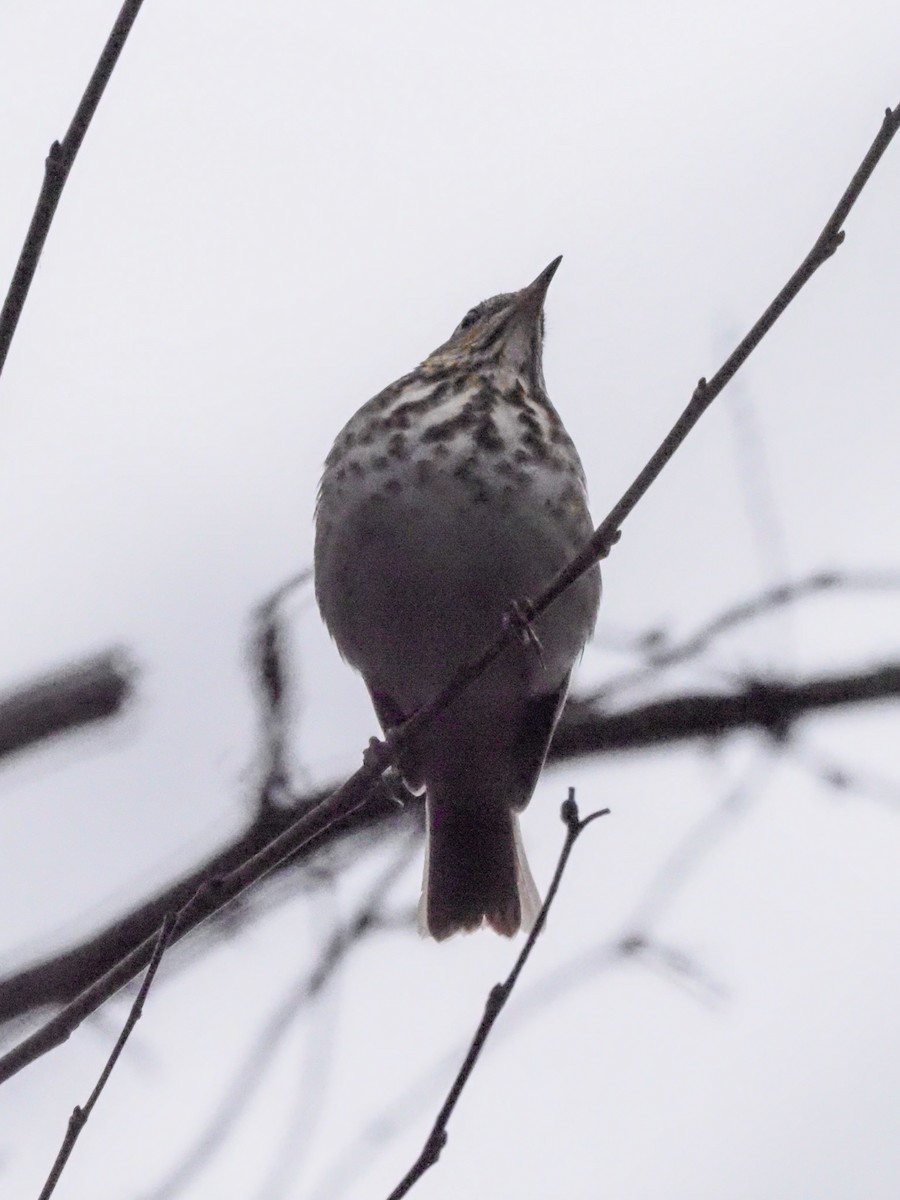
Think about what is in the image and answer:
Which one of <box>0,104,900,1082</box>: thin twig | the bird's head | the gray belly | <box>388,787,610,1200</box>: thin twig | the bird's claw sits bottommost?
<box>388,787,610,1200</box>: thin twig

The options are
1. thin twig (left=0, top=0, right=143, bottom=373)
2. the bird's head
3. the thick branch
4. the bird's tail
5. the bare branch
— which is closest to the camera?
thin twig (left=0, top=0, right=143, bottom=373)

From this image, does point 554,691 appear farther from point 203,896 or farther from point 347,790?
point 203,896

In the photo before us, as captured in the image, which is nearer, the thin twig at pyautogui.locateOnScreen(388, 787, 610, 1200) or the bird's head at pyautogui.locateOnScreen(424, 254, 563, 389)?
the thin twig at pyautogui.locateOnScreen(388, 787, 610, 1200)

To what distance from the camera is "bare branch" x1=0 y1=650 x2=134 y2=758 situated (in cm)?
369

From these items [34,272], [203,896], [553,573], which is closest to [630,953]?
[553,573]

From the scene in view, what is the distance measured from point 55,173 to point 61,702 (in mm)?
1245

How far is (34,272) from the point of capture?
9.91ft

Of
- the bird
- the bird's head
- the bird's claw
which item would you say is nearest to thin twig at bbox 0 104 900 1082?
the bird's claw

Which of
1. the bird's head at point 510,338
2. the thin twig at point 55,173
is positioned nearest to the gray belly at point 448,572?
the bird's head at point 510,338

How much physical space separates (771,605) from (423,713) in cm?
189

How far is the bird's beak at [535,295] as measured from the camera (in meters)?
7.07

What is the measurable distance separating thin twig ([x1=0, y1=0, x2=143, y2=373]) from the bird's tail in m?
4.07

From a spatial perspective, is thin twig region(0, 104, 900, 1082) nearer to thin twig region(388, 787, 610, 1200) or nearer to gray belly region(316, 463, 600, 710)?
thin twig region(388, 787, 610, 1200)

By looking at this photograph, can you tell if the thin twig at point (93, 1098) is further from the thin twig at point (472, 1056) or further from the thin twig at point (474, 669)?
the thin twig at point (472, 1056)
